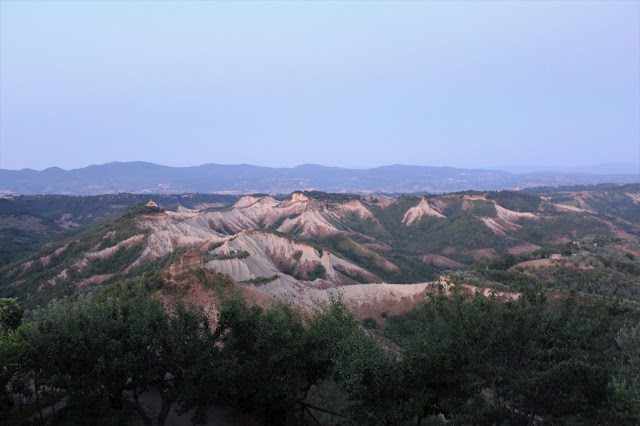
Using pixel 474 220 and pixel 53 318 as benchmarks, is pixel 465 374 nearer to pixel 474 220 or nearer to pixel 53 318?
pixel 53 318

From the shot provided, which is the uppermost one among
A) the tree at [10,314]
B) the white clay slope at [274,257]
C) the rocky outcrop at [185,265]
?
the tree at [10,314]

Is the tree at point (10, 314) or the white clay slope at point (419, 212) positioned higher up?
the tree at point (10, 314)

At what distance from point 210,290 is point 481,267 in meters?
39.1

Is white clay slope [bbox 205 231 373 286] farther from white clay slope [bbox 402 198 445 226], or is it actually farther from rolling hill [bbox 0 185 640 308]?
white clay slope [bbox 402 198 445 226]

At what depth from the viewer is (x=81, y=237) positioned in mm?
67312

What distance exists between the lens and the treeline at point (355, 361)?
1187cm

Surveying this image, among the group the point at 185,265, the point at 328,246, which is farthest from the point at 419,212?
the point at 185,265

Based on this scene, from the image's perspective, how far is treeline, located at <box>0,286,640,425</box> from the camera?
11.9m

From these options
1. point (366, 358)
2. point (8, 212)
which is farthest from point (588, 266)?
point (8, 212)

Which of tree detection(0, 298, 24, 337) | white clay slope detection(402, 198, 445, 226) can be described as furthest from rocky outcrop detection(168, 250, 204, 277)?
white clay slope detection(402, 198, 445, 226)

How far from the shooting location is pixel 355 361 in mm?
11203

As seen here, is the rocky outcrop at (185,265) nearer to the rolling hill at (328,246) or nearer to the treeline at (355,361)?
the rolling hill at (328,246)

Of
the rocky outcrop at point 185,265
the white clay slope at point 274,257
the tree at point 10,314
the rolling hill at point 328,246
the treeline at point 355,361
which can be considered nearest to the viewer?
the treeline at point 355,361

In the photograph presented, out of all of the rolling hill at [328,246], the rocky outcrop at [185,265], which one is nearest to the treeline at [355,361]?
the rocky outcrop at [185,265]
